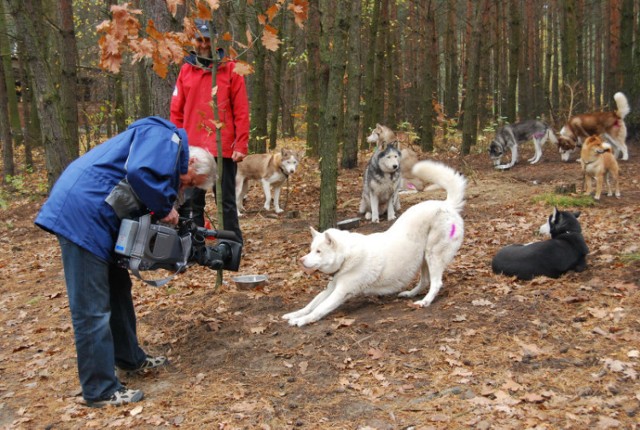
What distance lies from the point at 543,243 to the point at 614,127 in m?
9.72

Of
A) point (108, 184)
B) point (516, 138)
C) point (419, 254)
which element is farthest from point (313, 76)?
point (108, 184)

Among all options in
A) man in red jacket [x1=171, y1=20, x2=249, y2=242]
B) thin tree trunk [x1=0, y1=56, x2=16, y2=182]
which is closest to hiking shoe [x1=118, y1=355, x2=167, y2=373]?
man in red jacket [x1=171, y1=20, x2=249, y2=242]

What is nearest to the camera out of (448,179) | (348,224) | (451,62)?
(448,179)

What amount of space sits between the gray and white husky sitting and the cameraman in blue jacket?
5.58m

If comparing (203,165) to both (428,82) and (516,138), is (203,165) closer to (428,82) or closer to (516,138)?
(516,138)

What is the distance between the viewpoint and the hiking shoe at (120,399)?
3.99 metres

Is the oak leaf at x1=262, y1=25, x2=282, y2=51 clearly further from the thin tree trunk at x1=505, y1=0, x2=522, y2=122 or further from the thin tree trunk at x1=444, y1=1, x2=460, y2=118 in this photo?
the thin tree trunk at x1=444, y1=1, x2=460, y2=118

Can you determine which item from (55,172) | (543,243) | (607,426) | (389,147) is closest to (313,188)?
(389,147)

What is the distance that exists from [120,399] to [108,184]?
1.55 meters

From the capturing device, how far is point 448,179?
5801 mm

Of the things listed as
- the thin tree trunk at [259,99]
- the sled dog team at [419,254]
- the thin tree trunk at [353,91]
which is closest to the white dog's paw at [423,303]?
the sled dog team at [419,254]

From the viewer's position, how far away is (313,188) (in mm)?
12672

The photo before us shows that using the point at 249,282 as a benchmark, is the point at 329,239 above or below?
above

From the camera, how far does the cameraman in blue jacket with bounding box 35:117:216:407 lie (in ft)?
12.2
